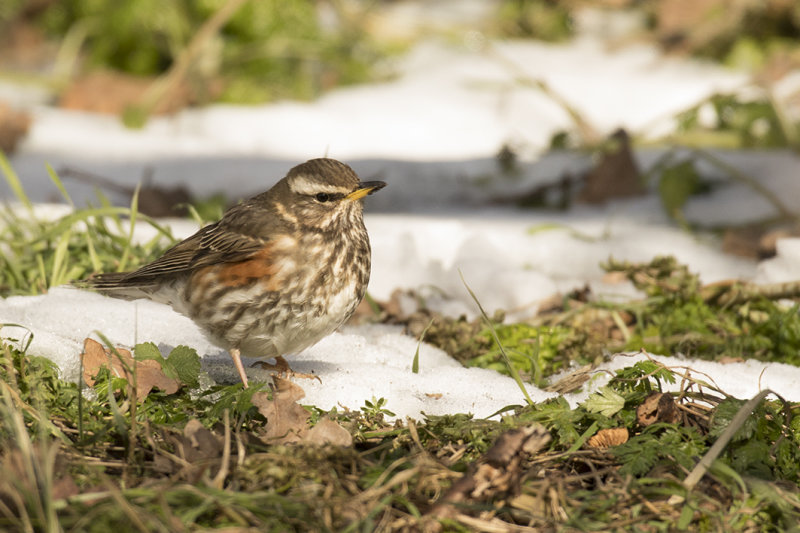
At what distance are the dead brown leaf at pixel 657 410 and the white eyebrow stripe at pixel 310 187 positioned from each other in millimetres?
1685

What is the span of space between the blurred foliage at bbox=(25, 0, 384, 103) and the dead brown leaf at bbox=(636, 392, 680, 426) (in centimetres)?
705

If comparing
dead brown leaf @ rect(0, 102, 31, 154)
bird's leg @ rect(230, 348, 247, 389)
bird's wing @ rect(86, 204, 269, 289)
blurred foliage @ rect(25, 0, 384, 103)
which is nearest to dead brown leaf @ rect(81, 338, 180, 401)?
bird's leg @ rect(230, 348, 247, 389)

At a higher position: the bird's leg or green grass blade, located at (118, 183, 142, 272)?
green grass blade, located at (118, 183, 142, 272)

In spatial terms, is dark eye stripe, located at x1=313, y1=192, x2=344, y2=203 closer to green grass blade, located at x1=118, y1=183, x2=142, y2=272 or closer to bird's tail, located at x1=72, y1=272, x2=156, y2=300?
bird's tail, located at x1=72, y1=272, x2=156, y2=300

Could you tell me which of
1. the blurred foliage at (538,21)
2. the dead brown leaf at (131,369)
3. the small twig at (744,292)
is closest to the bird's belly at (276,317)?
the dead brown leaf at (131,369)

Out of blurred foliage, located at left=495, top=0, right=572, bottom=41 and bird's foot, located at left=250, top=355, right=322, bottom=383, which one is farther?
blurred foliage, located at left=495, top=0, right=572, bottom=41

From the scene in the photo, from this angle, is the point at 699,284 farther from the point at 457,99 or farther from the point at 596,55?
the point at 596,55

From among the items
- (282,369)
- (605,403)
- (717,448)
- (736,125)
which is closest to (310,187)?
(282,369)

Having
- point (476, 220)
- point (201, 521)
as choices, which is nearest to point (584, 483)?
point (201, 521)

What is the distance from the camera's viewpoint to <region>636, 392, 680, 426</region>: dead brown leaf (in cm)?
311

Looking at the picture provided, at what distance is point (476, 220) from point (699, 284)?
2206mm

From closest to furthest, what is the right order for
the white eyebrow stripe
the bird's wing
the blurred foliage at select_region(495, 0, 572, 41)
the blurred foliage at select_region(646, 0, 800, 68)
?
1. the bird's wing
2. the white eyebrow stripe
3. the blurred foliage at select_region(646, 0, 800, 68)
4. the blurred foliage at select_region(495, 0, 572, 41)

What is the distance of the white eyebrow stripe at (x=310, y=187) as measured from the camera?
411 cm

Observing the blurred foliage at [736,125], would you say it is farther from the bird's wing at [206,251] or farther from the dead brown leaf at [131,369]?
the dead brown leaf at [131,369]
